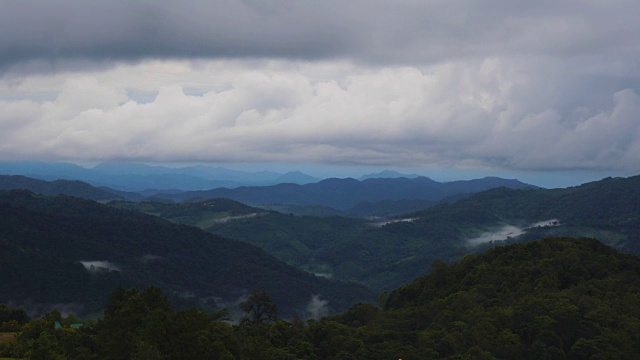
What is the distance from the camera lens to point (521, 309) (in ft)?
301

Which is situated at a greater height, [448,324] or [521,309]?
[521,309]

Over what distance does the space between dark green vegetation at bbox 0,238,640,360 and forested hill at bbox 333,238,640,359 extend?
17 cm

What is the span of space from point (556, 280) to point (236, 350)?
6530 cm

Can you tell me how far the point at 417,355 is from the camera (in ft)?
261

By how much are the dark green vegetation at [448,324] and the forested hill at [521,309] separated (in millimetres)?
172

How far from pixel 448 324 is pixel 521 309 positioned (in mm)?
10189

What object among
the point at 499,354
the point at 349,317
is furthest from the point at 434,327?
the point at 349,317

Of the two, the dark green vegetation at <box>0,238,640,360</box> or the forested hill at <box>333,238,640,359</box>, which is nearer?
the dark green vegetation at <box>0,238,640,360</box>

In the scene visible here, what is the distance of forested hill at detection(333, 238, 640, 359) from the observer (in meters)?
81.0

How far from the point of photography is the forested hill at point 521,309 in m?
81.0

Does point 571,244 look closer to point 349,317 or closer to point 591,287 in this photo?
point 591,287

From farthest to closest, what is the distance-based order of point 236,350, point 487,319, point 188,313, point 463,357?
point 487,319, point 463,357, point 236,350, point 188,313

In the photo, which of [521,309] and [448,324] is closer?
[521,309]

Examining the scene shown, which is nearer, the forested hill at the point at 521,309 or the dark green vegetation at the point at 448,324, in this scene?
the dark green vegetation at the point at 448,324
